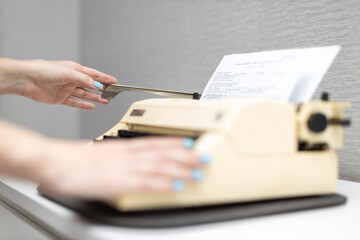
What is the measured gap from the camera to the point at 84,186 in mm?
436

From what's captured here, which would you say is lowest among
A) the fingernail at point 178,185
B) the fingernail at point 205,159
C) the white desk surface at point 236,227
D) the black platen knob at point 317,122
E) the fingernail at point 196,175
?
the white desk surface at point 236,227

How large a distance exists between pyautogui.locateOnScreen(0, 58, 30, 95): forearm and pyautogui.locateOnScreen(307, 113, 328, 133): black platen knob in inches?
26.3

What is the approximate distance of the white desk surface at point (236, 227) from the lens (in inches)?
18.0

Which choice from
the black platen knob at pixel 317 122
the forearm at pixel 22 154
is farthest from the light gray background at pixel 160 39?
the black platen knob at pixel 317 122

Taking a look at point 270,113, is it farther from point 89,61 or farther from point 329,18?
point 89,61

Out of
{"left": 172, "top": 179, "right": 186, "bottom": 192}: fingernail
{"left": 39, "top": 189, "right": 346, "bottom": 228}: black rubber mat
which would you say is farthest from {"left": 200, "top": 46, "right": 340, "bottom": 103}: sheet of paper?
{"left": 172, "top": 179, "right": 186, "bottom": 192}: fingernail

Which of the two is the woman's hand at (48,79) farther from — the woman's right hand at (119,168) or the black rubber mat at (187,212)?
the woman's right hand at (119,168)

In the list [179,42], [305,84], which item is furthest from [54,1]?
[305,84]

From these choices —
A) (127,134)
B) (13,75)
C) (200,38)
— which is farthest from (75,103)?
(200,38)

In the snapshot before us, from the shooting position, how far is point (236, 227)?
0.51 meters

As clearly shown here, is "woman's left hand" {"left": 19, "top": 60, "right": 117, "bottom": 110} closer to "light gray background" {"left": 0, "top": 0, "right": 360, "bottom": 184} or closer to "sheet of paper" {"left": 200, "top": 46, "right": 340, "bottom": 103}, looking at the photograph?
"sheet of paper" {"left": 200, "top": 46, "right": 340, "bottom": 103}

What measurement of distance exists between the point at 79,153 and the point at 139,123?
12.6 inches

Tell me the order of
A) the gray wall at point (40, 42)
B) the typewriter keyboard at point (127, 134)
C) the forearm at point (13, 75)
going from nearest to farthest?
the typewriter keyboard at point (127, 134) → the forearm at point (13, 75) → the gray wall at point (40, 42)

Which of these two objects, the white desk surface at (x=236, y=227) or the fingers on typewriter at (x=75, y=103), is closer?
the white desk surface at (x=236, y=227)
